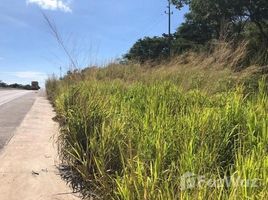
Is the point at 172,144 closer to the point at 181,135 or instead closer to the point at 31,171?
the point at 181,135

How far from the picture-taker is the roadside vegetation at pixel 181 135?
4.25 metres

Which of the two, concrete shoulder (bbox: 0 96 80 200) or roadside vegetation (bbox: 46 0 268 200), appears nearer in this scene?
roadside vegetation (bbox: 46 0 268 200)

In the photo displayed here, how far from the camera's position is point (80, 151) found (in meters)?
6.83

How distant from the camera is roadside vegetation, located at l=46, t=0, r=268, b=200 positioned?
425cm

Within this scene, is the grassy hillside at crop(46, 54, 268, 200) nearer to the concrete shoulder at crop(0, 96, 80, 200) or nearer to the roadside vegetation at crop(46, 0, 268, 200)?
the roadside vegetation at crop(46, 0, 268, 200)

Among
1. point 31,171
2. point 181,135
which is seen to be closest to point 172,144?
point 181,135

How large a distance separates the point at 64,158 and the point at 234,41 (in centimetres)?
557

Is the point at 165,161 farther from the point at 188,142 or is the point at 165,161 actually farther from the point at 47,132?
the point at 47,132

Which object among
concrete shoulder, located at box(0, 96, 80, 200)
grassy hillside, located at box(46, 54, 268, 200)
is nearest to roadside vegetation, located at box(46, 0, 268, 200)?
grassy hillside, located at box(46, 54, 268, 200)

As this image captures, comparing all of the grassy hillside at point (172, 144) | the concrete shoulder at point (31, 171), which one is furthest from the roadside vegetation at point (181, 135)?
the concrete shoulder at point (31, 171)

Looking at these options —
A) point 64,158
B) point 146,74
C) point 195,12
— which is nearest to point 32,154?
point 64,158

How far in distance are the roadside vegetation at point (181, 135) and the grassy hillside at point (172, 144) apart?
13 mm

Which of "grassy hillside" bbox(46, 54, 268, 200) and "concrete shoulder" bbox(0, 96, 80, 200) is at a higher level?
"grassy hillside" bbox(46, 54, 268, 200)

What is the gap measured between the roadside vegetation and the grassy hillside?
0.01 metres
